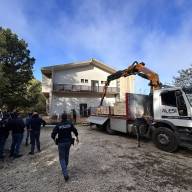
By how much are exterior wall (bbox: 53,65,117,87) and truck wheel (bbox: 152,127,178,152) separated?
2180 cm

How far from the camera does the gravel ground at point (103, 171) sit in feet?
18.0

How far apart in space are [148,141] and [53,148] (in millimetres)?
4928

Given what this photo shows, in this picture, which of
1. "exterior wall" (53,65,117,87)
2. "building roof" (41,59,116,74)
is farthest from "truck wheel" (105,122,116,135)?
"building roof" (41,59,116,74)

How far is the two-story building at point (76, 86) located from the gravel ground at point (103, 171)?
20.3m

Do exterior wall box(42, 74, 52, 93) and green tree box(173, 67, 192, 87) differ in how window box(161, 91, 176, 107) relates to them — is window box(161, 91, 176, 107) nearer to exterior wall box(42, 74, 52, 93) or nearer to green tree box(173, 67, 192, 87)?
green tree box(173, 67, 192, 87)

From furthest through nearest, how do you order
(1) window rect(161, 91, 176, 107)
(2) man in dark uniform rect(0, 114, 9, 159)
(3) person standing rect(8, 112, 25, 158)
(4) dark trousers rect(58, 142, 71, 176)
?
(1) window rect(161, 91, 176, 107), (3) person standing rect(8, 112, 25, 158), (2) man in dark uniform rect(0, 114, 9, 159), (4) dark trousers rect(58, 142, 71, 176)

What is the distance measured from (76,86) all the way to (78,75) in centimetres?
185

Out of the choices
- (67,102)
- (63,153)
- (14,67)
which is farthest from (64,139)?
(67,102)

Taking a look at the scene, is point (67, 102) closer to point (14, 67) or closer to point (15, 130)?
point (14, 67)

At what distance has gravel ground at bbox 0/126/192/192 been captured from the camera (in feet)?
18.0

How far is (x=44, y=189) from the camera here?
17.6 ft

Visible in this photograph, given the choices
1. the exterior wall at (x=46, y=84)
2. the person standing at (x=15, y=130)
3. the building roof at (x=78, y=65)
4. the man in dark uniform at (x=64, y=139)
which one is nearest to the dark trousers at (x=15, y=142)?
the person standing at (x=15, y=130)

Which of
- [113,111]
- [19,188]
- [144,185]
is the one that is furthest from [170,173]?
[113,111]

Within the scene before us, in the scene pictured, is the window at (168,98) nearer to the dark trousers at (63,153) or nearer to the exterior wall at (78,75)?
the dark trousers at (63,153)
